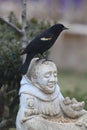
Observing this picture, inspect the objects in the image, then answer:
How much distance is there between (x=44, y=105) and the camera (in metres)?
8.41

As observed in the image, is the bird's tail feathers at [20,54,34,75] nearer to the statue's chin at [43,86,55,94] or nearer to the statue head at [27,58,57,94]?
the statue head at [27,58,57,94]

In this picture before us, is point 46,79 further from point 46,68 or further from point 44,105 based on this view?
point 44,105

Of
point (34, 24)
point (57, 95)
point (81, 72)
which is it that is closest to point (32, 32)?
point (34, 24)

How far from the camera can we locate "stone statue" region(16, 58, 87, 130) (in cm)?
827

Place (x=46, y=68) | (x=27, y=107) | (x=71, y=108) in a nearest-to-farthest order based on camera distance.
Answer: (x=27, y=107), (x=46, y=68), (x=71, y=108)

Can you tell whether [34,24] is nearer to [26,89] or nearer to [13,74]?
[13,74]

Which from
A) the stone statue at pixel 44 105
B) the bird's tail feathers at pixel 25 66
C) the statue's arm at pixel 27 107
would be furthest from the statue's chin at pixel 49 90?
the bird's tail feathers at pixel 25 66

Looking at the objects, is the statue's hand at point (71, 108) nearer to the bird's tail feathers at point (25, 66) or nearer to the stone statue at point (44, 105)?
the stone statue at point (44, 105)

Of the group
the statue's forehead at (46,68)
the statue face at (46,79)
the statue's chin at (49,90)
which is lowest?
the statue's chin at (49,90)

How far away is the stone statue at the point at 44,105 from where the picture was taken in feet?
27.1

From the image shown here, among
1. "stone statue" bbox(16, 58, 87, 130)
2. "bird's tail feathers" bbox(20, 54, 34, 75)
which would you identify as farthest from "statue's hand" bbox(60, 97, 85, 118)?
"bird's tail feathers" bbox(20, 54, 34, 75)

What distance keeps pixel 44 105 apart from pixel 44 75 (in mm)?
315

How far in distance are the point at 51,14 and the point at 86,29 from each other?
1259 mm

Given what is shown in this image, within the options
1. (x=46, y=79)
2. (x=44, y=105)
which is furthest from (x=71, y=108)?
(x=46, y=79)
